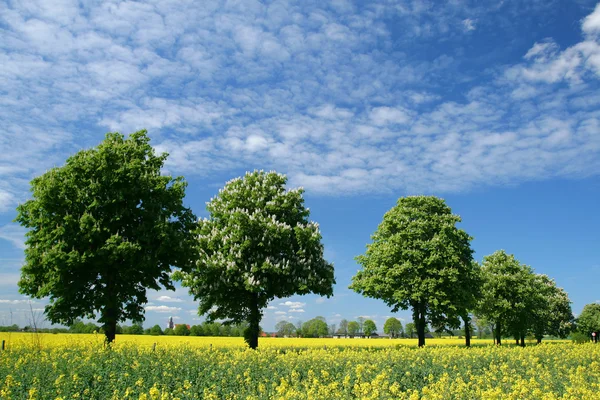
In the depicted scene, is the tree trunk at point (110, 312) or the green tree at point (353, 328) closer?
the tree trunk at point (110, 312)

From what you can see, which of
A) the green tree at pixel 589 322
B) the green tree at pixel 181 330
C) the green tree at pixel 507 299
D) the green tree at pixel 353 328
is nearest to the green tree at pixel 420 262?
the green tree at pixel 507 299

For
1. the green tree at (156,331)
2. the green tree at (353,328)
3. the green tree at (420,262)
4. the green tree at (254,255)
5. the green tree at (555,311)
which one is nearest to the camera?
the green tree at (254,255)

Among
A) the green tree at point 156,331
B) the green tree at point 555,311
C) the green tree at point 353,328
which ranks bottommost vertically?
the green tree at point 353,328

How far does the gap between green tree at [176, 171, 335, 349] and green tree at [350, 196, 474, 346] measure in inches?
292

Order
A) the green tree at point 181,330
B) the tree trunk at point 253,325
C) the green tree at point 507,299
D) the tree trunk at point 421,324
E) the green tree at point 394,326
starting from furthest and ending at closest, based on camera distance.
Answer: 1. the green tree at point 394,326
2. the green tree at point 181,330
3. the green tree at point 507,299
4. the tree trunk at point 421,324
5. the tree trunk at point 253,325

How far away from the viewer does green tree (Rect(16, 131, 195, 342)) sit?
27.2 meters

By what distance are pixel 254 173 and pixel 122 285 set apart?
13976mm

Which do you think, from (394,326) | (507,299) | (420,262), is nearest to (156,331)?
(420,262)

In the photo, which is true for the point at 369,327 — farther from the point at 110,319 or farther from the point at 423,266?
the point at 110,319

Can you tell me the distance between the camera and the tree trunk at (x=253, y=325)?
3562 cm

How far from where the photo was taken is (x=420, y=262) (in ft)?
132

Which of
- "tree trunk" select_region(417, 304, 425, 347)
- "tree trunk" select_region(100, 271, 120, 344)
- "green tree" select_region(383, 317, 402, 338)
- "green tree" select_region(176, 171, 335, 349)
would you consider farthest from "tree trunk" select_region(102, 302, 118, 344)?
"green tree" select_region(383, 317, 402, 338)

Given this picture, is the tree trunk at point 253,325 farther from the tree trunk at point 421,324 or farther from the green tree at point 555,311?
the green tree at point 555,311

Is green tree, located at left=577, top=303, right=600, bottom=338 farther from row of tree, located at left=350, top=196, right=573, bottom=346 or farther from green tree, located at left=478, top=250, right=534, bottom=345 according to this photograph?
row of tree, located at left=350, top=196, right=573, bottom=346
